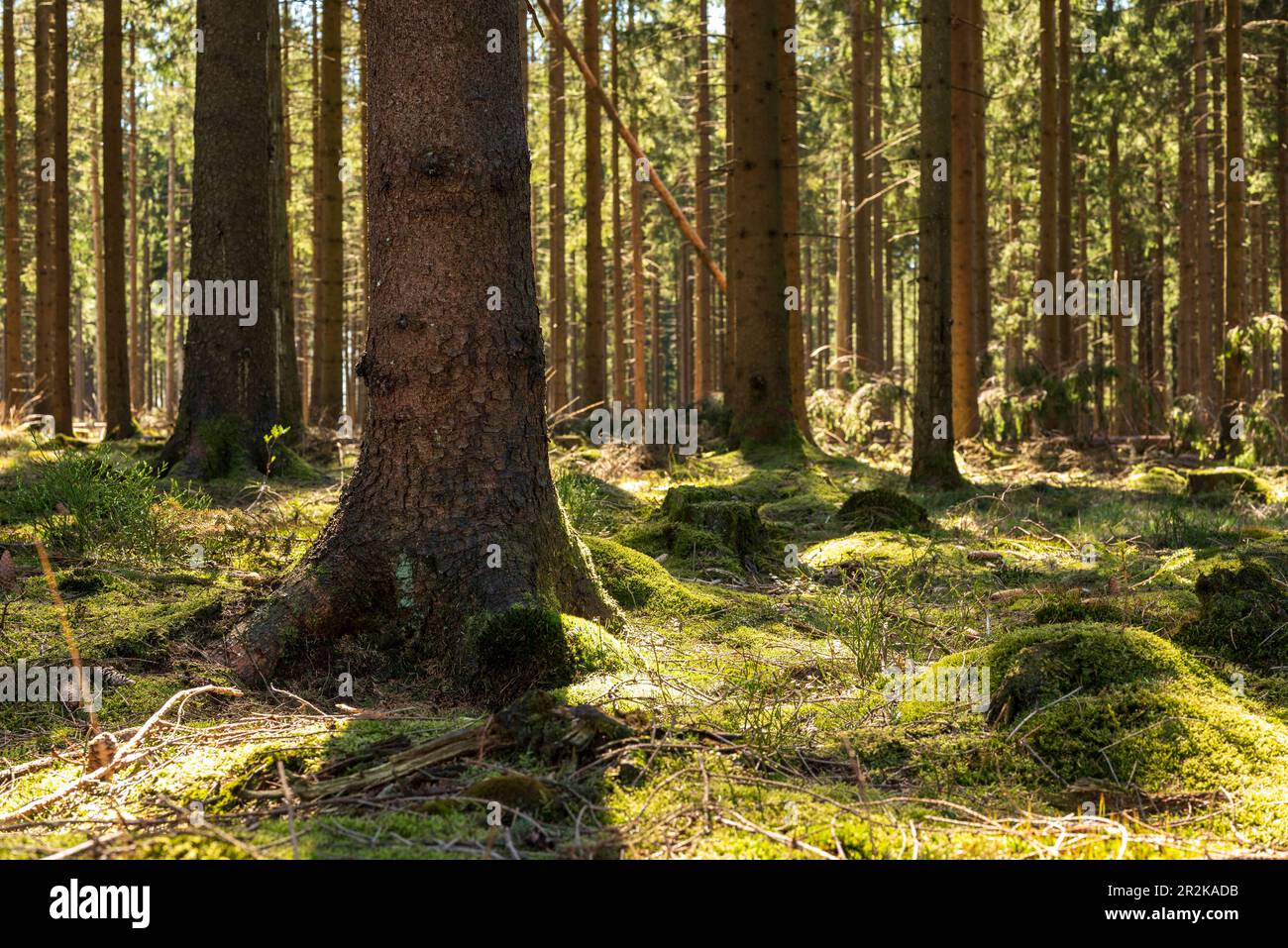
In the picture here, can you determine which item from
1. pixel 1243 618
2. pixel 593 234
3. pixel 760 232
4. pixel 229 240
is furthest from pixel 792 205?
pixel 1243 618

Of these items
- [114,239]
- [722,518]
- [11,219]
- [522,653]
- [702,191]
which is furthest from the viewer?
[702,191]

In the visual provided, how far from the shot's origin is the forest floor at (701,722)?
2.85 meters

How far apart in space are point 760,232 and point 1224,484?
5.61m

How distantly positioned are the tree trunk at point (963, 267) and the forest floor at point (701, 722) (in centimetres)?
802

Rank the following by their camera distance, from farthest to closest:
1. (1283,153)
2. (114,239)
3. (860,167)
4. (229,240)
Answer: (1283,153)
(860,167)
(114,239)
(229,240)

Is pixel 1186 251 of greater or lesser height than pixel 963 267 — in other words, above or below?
above

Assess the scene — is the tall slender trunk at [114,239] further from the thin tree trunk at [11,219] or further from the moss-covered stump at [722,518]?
the moss-covered stump at [722,518]

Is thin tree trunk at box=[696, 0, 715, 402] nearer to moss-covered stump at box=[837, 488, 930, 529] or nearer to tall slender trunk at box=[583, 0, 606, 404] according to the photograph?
tall slender trunk at box=[583, 0, 606, 404]

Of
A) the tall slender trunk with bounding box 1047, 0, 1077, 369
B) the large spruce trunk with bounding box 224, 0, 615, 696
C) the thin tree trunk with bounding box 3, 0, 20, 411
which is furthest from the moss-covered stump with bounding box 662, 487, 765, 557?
the thin tree trunk with bounding box 3, 0, 20, 411

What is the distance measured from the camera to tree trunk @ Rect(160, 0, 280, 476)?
9172mm

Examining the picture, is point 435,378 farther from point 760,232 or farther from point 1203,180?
point 1203,180

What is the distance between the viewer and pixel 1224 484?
1028 centimetres

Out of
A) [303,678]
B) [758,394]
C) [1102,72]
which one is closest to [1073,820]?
[303,678]
